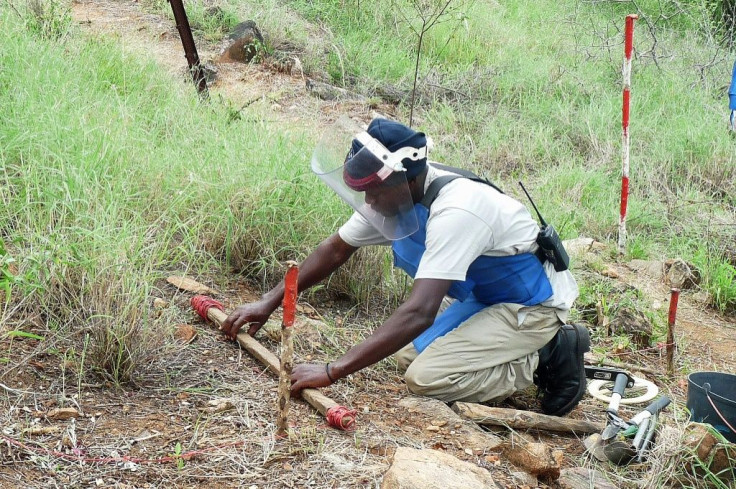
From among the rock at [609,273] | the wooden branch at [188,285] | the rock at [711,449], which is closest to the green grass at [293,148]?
the wooden branch at [188,285]

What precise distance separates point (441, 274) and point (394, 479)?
34.7 inches

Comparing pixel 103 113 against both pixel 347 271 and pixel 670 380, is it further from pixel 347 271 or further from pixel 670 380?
pixel 670 380

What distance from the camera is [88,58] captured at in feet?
17.8

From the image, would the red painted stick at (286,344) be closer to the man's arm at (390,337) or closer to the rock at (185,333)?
the man's arm at (390,337)

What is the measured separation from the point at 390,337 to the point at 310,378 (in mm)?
317

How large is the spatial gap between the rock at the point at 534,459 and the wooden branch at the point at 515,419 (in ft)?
0.84

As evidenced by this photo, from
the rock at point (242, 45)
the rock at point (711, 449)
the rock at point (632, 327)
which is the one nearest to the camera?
the rock at point (711, 449)

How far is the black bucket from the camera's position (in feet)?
9.78

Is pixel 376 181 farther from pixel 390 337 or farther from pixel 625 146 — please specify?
pixel 625 146

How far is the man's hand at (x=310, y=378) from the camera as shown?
3016mm

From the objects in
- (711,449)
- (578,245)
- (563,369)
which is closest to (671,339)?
(563,369)

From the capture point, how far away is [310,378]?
3.02 meters

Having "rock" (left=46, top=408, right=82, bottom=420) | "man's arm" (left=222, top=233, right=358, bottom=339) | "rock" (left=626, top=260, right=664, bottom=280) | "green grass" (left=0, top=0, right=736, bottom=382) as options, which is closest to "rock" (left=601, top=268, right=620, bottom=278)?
"rock" (left=626, top=260, right=664, bottom=280)

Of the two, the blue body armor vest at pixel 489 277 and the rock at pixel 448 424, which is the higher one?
the blue body armor vest at pixel 489 277
